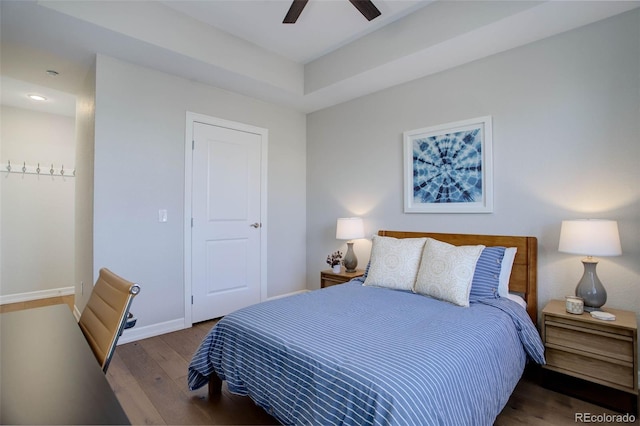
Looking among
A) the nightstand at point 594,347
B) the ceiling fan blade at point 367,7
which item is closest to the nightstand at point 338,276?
the nightstand at point 594,347

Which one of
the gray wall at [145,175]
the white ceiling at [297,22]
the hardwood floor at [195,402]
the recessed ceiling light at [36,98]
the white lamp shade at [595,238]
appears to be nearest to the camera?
the hardwood floor at [195,402]

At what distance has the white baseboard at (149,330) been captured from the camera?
112 inches

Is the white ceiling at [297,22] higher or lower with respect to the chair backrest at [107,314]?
higher

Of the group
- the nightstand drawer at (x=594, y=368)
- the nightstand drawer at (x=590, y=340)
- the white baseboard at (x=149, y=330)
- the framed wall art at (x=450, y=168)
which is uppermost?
the framed wall art at (x=450, y=168)

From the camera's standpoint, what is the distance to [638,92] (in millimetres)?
2139

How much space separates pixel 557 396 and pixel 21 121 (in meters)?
6.25

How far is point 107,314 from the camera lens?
110cm

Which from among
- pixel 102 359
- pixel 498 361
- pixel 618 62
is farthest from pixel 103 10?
pixel 618 62

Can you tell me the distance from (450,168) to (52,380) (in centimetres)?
300

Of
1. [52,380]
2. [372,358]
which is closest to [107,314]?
[52,380]

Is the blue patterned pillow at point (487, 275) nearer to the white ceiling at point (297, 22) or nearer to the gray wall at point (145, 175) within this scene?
the white ceiling at point (297, 22)

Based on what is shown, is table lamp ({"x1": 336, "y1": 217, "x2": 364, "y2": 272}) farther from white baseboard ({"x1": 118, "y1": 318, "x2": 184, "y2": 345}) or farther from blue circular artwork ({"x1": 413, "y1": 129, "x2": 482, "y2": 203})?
white baseboard ({"x1": 118, "y1": 318, "x2": 184, "y2": 345})

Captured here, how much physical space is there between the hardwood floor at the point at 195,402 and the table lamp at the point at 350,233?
177 centimetres

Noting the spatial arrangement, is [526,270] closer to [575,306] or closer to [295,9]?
[575,306]
